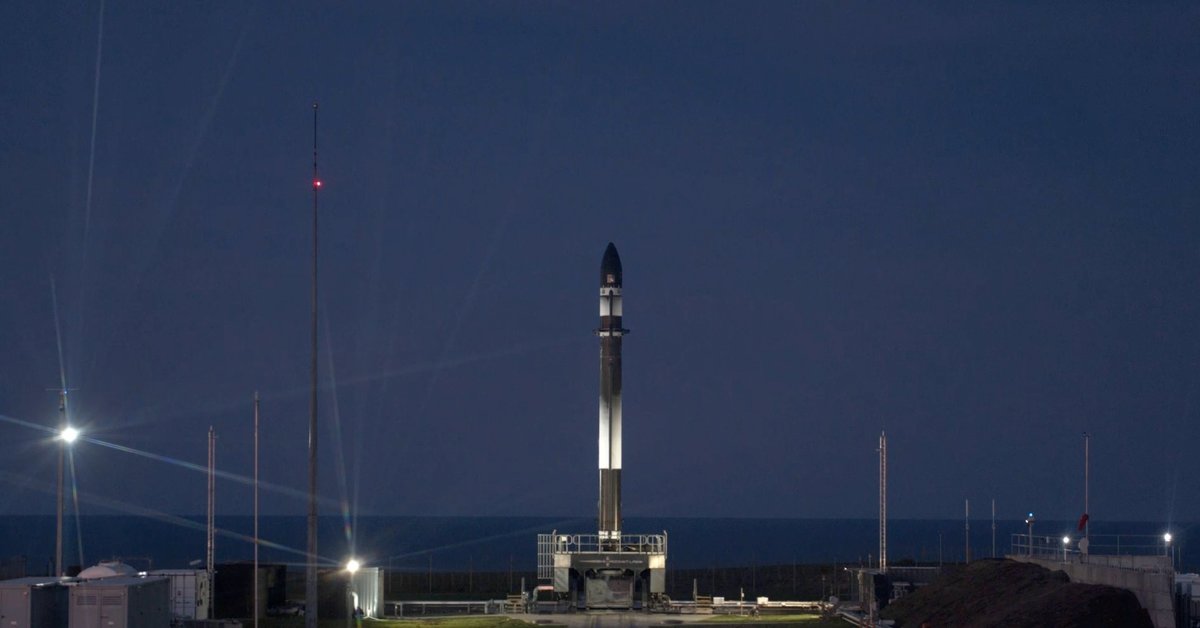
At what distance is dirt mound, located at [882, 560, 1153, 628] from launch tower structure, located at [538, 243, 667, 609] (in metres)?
9.57

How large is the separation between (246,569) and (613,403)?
54.4 feet

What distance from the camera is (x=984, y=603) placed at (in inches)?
1654

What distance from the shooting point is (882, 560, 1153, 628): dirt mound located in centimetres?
3606

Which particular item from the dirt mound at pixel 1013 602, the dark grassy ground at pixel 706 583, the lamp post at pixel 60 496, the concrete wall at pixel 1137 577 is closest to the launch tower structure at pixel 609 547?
the dark grassy ground at pixel 706 583

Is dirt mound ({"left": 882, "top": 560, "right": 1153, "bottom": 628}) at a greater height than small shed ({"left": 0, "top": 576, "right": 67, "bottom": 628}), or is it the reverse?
small shed ({"left": 0, "top": 576, "right": 67, "bottom": 628})

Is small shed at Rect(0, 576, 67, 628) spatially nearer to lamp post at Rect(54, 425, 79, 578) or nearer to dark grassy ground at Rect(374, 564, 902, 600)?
lamp post at Rect(54, 425, 79, 578)

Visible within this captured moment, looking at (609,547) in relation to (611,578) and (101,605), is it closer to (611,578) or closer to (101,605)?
(611,578)

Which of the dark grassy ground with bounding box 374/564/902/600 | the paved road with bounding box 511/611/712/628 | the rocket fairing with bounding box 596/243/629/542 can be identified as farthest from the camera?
the dark grassy ground with bounding box 374/564/902/600

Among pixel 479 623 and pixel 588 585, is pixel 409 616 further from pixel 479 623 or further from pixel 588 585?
pixel 588 585

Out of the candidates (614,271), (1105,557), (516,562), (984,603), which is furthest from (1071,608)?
(516,562)

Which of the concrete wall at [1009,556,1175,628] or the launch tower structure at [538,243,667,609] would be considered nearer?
the concrete wall at [1009,556,1175,628]

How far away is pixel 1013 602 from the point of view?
40344 millimetres

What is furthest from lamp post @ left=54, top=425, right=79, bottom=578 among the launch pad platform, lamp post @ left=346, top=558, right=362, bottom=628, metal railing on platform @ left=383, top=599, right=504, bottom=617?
the launch pad platform

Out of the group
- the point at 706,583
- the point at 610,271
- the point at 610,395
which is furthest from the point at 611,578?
the point at 706,583
